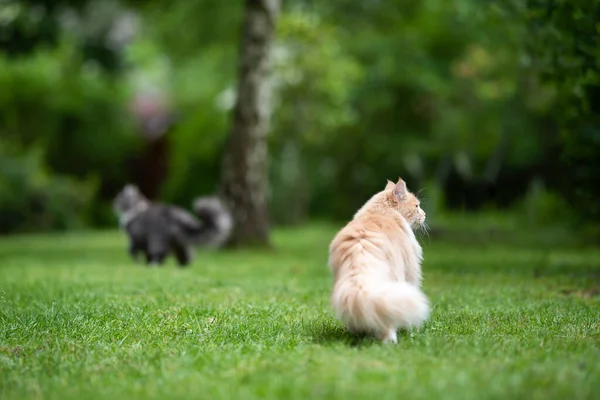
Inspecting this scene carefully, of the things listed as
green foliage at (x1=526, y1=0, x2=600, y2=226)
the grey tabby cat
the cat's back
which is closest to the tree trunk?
the grey tabby cat

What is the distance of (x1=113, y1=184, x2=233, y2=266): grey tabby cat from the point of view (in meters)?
11.2

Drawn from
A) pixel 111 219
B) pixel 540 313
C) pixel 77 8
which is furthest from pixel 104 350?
pixel 111 219

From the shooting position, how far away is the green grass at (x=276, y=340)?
3.78 meters

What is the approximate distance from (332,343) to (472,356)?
871 millimetres

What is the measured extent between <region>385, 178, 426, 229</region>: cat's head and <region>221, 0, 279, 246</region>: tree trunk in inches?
343

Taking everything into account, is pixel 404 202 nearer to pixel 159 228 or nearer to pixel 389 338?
pixel 389 338

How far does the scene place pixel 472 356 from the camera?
434cm

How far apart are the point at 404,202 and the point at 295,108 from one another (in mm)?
19884

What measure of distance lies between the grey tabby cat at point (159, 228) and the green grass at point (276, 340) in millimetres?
1165

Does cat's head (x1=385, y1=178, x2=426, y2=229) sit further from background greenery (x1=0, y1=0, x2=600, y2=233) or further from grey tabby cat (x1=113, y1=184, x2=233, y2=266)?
background greenery (x1=0, y1=0, x2=600, y2=233)

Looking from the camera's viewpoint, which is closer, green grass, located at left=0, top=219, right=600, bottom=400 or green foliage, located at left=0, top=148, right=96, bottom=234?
green grass, located at left=0, top=219, right=600, bottom=400

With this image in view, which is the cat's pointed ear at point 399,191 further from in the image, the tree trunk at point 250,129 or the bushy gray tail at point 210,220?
the tree trunk at point 250,129

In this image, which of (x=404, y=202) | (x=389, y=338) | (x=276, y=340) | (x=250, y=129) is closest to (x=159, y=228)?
(x=250, y=129)

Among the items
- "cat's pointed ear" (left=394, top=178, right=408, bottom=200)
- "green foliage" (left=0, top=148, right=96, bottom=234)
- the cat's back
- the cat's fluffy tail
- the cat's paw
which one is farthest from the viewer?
"green foliage" (left=0, top=148, right=96, bottom=234)
